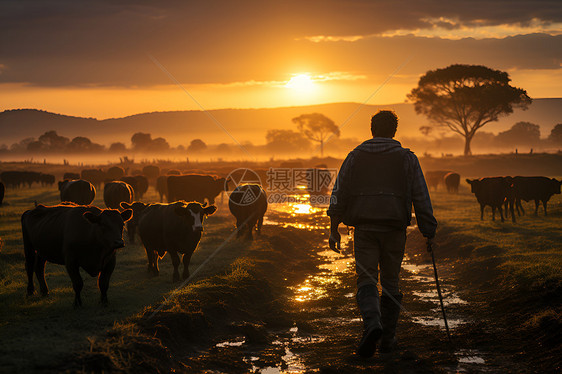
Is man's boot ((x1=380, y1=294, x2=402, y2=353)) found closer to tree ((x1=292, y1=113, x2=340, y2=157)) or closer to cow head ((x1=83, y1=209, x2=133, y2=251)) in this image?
cow head ((x1=83, y1=209, x2=133, y2=251))

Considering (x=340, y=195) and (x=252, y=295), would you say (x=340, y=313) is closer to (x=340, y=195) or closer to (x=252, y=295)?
(x=252, y=295)

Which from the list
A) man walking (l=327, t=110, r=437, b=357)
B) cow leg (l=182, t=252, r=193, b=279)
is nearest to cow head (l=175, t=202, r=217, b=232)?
cow leg (l=182, t=252, r=193, b=279)

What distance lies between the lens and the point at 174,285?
11.4 meters

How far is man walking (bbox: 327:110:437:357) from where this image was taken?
6816 millimetres

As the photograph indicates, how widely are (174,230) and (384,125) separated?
264 inches

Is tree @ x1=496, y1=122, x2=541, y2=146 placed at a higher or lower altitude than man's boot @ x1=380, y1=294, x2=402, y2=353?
higher

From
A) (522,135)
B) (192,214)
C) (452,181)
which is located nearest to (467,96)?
(452,181)

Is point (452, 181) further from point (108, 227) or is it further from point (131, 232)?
point (108, 227)

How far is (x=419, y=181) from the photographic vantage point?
6906 millimetres

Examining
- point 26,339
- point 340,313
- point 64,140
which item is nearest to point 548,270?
point 340,313

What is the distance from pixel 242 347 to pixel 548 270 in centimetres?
693

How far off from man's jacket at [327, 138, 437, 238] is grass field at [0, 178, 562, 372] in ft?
10.5

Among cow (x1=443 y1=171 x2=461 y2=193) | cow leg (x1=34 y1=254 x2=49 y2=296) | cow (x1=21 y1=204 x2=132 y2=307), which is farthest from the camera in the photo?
cow (x1=443 y1=171 x2=461 y2=193)

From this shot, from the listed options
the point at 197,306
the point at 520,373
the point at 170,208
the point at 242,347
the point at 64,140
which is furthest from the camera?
the point at 64,140
